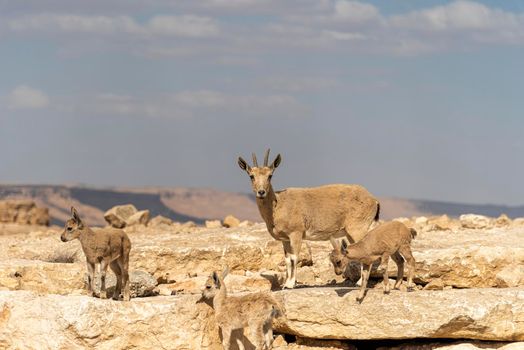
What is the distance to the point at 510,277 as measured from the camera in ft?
57.1

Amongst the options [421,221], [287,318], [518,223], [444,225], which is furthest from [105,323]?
[518,223]

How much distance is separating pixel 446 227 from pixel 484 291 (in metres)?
7.81

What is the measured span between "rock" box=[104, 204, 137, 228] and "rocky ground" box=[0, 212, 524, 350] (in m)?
10.8

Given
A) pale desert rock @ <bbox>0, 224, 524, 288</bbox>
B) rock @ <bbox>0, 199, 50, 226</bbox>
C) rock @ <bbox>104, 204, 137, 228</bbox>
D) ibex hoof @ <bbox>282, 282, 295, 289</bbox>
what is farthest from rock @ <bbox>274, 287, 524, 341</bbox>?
rock @ <bbox>0, 199, 50, 226</bbox>

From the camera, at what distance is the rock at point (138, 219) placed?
30.2 metres

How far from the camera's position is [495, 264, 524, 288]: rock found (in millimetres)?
17297

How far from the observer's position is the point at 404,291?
54.2ft

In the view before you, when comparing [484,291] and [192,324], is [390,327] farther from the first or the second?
[192,324]

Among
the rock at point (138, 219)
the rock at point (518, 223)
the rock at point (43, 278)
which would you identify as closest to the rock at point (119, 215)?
the rock at point (138, 219)

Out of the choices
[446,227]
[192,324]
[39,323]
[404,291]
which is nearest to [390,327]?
[404,291]

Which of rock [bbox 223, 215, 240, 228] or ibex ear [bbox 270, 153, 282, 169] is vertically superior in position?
ibex ear [bbox 270, 153, 282, 169]

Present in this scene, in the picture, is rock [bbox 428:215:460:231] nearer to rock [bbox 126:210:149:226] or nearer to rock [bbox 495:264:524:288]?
rock [bbox 495:264:524:288]

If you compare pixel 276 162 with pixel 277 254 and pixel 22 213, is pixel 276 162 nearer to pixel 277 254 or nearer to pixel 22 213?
pixel 277 254

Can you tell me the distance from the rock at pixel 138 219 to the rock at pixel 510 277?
47.9 ft
